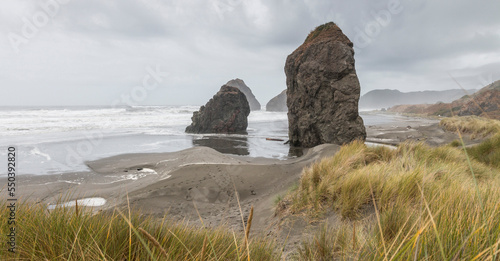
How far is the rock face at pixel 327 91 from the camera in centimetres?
1431

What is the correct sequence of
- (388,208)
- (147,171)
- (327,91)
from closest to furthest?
(388,208)
(147,171)
(327,91)

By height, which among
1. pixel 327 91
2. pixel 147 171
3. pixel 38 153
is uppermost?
pixel 327 91

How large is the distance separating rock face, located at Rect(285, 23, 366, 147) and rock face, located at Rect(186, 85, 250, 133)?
40.7ft

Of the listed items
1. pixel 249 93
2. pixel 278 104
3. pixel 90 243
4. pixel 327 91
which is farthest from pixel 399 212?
pixel 249 93

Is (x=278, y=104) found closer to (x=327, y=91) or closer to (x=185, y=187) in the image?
(x=327, y=91)

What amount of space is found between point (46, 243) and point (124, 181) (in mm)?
7761

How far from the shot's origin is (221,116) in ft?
Answer: 93.0

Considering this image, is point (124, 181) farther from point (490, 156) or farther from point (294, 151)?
point (490, 156)

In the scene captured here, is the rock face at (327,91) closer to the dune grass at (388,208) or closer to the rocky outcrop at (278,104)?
the dune grass at (388,208)

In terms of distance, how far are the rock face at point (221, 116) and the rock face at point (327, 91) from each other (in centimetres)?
1241

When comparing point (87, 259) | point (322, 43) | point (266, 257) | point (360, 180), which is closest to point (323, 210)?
point (360, 180)

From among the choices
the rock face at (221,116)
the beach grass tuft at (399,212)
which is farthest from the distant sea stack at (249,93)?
the beach grass tuft at (399,212)

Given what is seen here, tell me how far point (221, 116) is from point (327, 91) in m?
15.7

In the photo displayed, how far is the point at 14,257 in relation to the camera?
1534 millimetres
